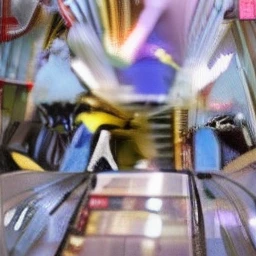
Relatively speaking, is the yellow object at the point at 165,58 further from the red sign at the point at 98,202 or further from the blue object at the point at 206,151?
the red sign at the point at 98,202

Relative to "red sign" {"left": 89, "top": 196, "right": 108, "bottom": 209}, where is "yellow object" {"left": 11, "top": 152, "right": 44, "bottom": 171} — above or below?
above

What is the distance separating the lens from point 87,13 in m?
1.08

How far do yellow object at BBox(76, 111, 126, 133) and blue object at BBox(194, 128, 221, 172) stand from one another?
131 millimetres

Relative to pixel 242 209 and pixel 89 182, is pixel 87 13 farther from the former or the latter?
pixel 242 209

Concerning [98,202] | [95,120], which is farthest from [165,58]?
[98,202]

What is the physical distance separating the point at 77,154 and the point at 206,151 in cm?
21

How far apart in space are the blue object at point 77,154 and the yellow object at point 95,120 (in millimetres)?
12

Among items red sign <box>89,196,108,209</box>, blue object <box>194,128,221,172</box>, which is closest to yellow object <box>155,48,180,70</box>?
blue object <box>194,128,221,172</box>

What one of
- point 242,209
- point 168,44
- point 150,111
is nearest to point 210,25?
Answer: point 168,44

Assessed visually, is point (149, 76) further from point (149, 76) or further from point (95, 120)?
point (95, 120)

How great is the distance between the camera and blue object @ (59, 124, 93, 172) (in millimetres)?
1040

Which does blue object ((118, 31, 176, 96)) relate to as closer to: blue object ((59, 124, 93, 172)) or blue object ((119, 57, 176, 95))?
blue object ((119, 57, 176, 95))

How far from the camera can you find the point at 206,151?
41.1 inches

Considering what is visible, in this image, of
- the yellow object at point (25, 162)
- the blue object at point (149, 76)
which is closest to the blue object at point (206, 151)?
the blue object at point (149, 76)
